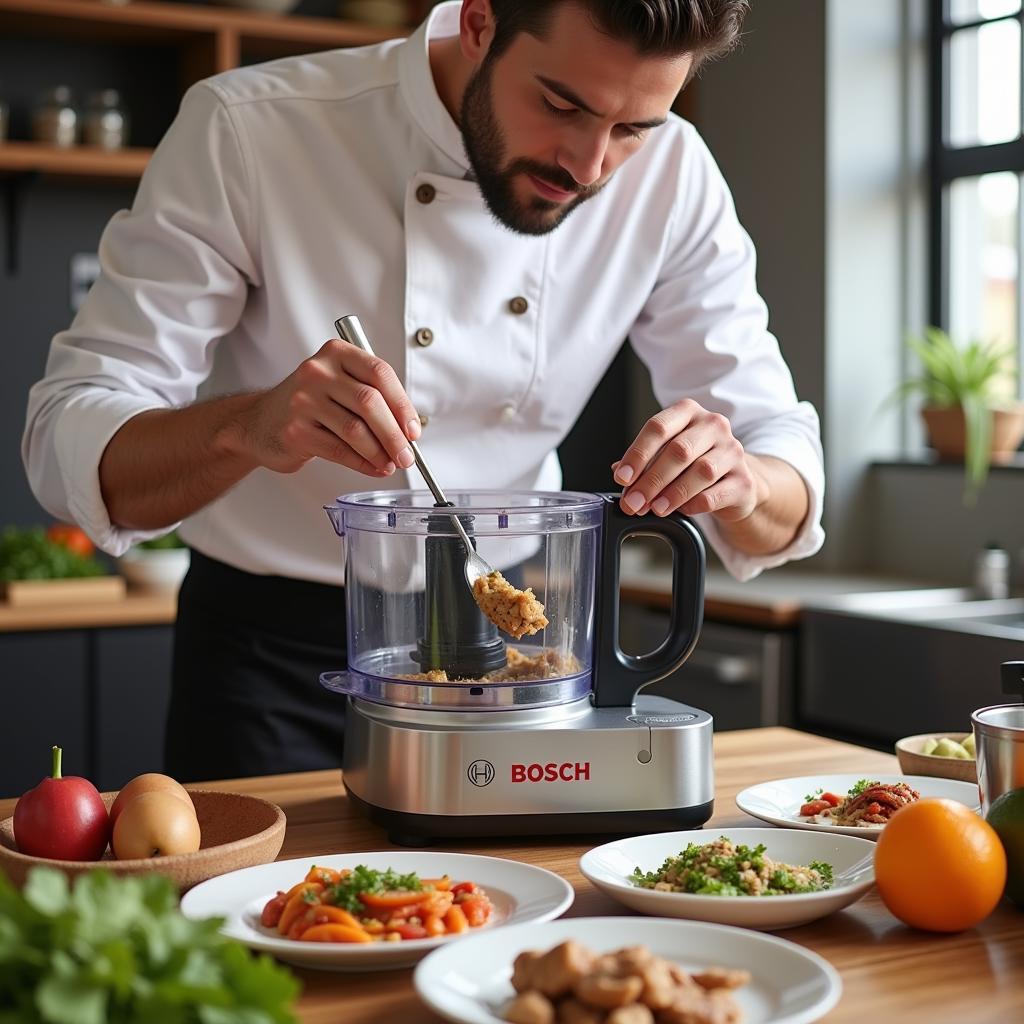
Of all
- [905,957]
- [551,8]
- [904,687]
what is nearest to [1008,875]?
[905,957]

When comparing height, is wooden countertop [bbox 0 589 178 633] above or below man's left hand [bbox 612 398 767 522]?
below

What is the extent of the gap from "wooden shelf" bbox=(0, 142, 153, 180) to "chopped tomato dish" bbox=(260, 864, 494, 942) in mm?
2631

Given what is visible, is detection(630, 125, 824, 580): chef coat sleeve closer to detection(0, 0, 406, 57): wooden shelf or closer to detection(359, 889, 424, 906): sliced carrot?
detection(359, 889, 424, 906): sliced carrot

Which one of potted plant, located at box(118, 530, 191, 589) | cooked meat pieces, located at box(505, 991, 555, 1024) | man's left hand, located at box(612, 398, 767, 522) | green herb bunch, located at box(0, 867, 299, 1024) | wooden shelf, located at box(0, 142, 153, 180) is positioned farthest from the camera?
wooden shelf, located at box(0, 142, 153, 180)

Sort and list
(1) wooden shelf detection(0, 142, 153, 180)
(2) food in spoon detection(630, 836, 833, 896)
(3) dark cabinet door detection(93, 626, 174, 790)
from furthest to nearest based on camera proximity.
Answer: (1) wooden shelf detection(0, 142, 153, 180), (3) dark cabinet door detection(93, 626, 174, 790), (2) food in spoon detection(630, 836, 833, 896)

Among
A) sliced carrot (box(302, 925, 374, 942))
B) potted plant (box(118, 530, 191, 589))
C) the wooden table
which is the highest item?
potted plant (box(118, 530, 191, 589))

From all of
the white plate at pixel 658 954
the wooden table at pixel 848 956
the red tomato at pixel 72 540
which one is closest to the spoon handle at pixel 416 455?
the wooden table at pixel 848 956

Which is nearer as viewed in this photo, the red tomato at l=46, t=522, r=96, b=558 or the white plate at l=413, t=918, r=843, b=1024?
the white plate at l=413, t=918, r=843, b=1024

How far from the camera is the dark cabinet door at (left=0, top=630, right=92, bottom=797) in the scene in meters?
2.84

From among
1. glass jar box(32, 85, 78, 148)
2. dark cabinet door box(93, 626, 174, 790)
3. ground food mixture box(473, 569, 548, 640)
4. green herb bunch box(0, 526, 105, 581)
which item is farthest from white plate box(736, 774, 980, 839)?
glass jar box(32, 85, 78, 148)

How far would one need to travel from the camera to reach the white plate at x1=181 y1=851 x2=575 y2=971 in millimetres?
868

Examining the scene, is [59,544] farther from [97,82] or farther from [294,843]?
[294,843]

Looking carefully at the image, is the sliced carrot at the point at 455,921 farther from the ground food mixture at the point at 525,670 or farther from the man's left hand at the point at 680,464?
the man's left hand at the point at 680,464

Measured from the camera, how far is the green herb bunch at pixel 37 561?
2955mm
